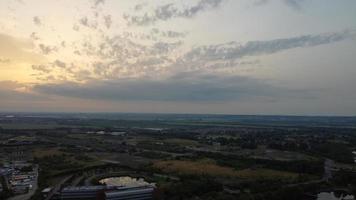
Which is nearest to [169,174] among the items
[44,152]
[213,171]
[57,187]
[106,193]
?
[213,171]

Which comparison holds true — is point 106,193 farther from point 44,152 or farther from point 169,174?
point 44,152

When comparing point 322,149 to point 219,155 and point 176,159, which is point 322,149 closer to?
point 219,155

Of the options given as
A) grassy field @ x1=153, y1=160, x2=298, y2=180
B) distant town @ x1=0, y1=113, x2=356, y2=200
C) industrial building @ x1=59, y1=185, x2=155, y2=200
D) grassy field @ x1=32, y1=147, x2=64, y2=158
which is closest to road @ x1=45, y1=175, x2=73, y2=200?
distant town @ x1=0, y1=113, x2=356, y2=200

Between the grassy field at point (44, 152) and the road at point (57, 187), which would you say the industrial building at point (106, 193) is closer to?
the road at point (57, 187)

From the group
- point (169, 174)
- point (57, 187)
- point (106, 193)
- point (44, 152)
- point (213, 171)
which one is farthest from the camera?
point (44, 152)

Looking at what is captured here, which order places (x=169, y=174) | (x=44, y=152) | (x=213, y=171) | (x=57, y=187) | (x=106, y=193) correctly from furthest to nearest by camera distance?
1. (x=44, y=152)
2. (x=213, y=171)
3. (x=169, y=174)
4. (x=57, y=187)
5. (x=106, y=193)

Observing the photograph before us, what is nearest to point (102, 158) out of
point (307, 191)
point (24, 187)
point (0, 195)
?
point (24, 187)

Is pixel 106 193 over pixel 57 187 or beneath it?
over

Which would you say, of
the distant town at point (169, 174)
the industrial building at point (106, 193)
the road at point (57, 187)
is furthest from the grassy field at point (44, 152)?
the industrial building at point (106, 193)

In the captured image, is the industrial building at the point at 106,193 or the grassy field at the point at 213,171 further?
the grassy field at the point at 213,171
